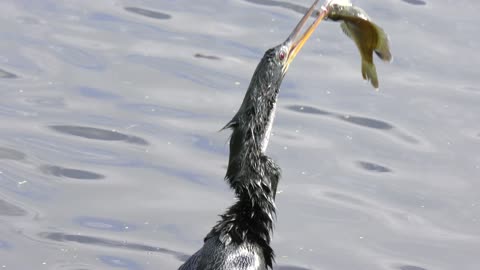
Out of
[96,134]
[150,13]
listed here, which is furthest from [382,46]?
[150,13]

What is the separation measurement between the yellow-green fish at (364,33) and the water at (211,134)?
65.8 inches

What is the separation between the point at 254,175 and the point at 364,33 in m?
1.17

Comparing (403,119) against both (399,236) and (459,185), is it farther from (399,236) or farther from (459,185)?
(399,236)

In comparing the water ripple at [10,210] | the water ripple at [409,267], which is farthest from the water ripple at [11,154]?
the water ripple at [409,267]

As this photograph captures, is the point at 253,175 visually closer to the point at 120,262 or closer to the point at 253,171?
the point at 253,171

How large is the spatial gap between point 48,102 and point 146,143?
0.90 m

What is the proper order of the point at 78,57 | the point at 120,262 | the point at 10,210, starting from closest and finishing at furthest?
the point at 120,262
the point at 10,210
the point at 78,57

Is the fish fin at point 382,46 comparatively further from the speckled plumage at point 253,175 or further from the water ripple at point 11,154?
the water ripple at point 11,154

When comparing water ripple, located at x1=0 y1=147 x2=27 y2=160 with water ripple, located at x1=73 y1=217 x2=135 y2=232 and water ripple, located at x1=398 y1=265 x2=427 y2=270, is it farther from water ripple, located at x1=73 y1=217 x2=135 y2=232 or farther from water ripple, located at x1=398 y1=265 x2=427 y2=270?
water ripple, located at x1=398 y1=265 x2=427 y2=270

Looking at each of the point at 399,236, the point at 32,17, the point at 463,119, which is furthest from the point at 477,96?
the point at 32,17

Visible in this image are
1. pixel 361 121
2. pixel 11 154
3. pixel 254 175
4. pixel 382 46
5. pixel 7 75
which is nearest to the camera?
pixel 254 175

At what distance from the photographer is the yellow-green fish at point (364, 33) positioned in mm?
6844

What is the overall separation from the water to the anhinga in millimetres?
1699

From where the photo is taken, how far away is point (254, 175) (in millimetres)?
6340
